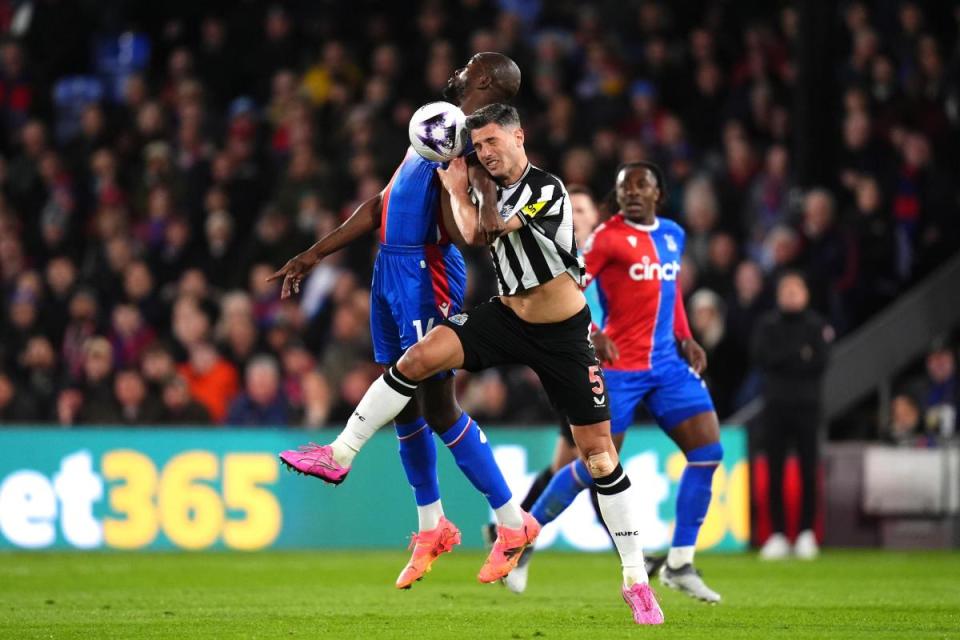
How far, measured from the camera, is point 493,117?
301 inches

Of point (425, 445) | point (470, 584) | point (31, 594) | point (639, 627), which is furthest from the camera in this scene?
point (470, 584)

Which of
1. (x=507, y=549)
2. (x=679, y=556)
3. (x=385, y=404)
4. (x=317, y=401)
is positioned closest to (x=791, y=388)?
(x=317, y=401)

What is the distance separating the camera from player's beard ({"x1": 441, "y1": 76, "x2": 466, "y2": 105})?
334 inches

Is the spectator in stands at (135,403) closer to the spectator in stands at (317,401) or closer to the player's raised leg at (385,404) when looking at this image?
the spectator in stands at (317,401)

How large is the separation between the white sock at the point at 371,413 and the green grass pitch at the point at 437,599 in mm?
808

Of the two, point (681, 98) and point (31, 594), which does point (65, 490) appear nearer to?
point (31, 594)

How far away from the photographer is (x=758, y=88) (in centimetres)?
1675

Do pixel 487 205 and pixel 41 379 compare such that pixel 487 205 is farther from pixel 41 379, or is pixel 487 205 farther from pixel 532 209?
pixel 41 379

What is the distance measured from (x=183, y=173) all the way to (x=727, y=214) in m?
5.95

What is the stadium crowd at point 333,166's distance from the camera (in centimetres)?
1515

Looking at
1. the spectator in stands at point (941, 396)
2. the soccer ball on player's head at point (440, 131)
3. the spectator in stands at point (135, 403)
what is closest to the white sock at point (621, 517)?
the soccer ball on player's head at point (440, 131)

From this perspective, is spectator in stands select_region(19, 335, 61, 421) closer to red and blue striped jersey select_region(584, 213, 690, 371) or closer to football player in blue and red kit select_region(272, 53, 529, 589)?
red and blue striped jersey select_region(584, 213, 690, 371)

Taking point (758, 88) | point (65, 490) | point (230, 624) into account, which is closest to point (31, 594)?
point (230, 624)

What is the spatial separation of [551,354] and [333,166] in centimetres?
1012
